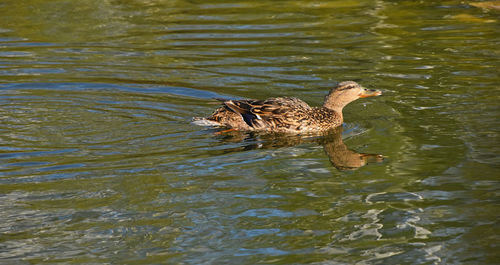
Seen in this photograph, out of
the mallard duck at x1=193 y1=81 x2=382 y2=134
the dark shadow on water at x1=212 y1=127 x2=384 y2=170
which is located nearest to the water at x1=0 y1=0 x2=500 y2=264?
the dark shadow on water at x1=212 y1=127 x2=384 y2=170

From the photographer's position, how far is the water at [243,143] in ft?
20.6

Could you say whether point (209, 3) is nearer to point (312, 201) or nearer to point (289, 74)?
point (289, 74)

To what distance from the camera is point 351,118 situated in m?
10.4

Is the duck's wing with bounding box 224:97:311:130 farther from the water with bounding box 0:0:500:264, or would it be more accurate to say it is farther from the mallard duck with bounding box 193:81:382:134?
the water with bounding box 0:0:500:264

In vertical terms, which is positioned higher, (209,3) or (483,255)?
(209,3)

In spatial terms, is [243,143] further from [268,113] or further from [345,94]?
[345,94]

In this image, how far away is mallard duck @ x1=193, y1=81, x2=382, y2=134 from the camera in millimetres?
9609

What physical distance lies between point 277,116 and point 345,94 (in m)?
0.95

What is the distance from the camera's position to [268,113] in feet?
31.6

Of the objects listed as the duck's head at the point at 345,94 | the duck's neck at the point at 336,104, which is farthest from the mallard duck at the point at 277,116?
the duck's neck at the point at 336,104

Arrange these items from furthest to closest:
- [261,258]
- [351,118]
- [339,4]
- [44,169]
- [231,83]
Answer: [339,4]
[231,83]
[351,118]
[44,169]
[261,258]

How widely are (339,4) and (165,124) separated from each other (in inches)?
316

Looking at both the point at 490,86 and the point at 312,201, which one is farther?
the point at 490,86

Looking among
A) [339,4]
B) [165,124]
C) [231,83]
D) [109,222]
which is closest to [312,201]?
[109,222]
